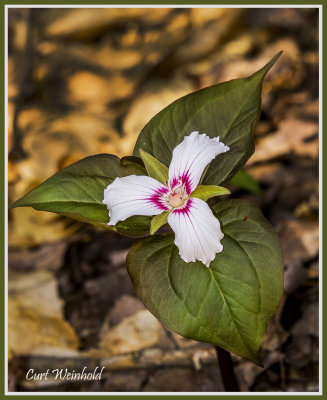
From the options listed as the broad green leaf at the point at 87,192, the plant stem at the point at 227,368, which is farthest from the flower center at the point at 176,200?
the plant stem at the point at 227,368

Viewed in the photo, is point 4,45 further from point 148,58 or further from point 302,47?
point 302,47

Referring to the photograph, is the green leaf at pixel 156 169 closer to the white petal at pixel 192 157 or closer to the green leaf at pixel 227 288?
the white petal at pixel 192 157

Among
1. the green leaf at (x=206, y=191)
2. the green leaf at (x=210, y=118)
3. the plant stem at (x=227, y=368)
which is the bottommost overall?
the plant stem at (x=227, y=368)

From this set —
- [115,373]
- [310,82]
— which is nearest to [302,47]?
[310,82]

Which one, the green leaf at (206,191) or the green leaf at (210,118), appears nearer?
the green leaf at (206,191)

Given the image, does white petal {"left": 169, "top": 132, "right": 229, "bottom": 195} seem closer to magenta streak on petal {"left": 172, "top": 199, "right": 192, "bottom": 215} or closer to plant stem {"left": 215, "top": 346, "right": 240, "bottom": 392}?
magenta streak on petal {"left": 172, "top": 199, "right": 192, "bottom": 215}

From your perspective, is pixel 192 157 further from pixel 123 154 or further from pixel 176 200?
pixel 123 154

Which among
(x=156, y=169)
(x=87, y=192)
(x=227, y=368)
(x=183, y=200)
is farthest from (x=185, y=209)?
(x=227, y=368)
